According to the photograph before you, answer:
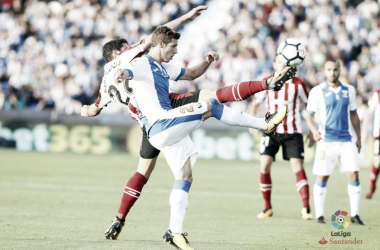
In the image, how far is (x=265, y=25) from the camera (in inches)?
827

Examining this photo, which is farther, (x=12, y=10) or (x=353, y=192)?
(x=12, y=10)

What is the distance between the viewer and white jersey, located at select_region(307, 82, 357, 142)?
333 inches

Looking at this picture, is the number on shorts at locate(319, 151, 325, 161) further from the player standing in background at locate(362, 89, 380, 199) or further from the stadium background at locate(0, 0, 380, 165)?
the stadium background at locate(0, 0, 380, 165)

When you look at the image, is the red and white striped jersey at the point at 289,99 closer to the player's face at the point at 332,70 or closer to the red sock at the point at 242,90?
the player's face at the point at 332,70

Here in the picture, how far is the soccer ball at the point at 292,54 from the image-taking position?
6.76 m

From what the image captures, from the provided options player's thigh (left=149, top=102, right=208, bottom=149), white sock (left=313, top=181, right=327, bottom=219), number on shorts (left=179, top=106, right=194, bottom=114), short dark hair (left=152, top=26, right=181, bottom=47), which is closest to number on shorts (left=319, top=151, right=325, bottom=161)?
white sock (left=313, top=181, right=327, bottom=219)

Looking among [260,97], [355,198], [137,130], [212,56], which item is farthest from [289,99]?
[137,130]

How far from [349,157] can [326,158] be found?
307mm

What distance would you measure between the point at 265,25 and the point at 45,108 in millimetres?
7918

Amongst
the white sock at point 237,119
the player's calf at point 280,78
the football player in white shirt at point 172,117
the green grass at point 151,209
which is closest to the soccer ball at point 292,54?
the player's calf at point 280,78

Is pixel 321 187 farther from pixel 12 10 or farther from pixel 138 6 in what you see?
pixel 12 10

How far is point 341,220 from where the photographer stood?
26.2 ft

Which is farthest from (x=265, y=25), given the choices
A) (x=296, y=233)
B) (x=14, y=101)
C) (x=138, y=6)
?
(x=296, y=233)

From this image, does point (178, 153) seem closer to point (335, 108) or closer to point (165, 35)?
point (165, 35)
